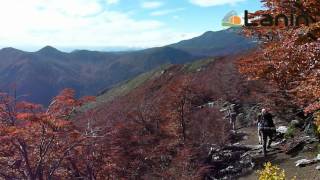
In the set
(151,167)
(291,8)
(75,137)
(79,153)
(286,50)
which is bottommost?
(151,167)

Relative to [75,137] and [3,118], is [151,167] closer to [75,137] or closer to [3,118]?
[75,137]

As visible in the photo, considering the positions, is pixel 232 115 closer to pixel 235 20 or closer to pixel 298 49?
pixel 235 20

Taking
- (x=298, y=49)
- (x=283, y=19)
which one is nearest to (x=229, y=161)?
(x=283, y=19)

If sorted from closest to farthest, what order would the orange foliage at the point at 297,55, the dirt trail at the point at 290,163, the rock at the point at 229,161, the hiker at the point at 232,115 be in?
1. the orange foliage at the point at 297,55
2. the dirt trail at the point at 290,163
3. the rock at the point at 229,161
4. the hiker at the point at 232,115

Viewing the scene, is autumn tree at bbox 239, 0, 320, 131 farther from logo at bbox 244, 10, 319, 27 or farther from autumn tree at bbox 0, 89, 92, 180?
autumn tree at bbox 0, 89, 92, 180

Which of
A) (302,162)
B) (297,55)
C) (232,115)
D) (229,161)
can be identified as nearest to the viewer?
(297,55)

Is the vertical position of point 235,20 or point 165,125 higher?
point 235,20

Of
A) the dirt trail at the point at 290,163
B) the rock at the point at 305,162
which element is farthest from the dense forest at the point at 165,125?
the dirt trail at the point at 290,163

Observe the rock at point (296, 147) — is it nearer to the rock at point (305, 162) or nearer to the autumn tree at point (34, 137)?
the rock at point (305, 162)

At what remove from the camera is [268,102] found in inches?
1407

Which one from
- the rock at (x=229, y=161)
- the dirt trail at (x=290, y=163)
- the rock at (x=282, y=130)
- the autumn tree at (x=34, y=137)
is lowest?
the rock at (x=229, y=161)

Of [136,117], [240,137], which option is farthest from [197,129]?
→ [136,117]

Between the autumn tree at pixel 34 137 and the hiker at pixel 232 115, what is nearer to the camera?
the autumn tree at pixel 34 137

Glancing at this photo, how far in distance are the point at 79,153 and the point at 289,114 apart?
601 inches
